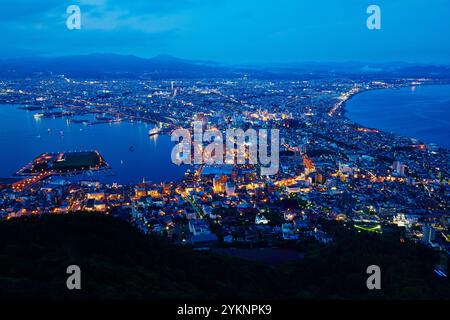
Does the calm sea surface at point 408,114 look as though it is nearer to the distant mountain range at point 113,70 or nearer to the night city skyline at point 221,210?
the night city skyline at point 221,210

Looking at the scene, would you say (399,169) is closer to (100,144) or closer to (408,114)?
(100,144)

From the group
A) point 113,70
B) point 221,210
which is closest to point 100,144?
point 221,210

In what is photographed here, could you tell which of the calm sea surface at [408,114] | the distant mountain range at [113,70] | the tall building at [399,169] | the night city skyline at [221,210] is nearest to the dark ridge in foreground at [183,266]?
the night city skyline at [221,210]

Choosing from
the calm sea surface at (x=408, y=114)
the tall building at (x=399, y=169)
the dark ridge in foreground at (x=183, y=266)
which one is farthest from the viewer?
the calm sea surface at (x=408, y=114)

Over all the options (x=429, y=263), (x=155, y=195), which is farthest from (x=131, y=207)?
(x=429, y=263)

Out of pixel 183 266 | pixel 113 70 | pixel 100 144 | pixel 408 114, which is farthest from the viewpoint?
pixel 113 70

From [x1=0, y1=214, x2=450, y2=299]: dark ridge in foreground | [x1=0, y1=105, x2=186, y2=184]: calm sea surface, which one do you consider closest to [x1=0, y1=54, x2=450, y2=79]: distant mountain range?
[x1=0, y1=105, x2=186, y2=184]: calm sea surface
